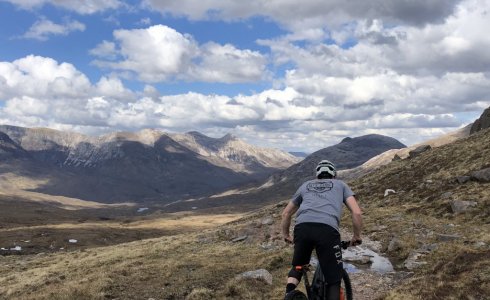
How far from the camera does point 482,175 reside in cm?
3544

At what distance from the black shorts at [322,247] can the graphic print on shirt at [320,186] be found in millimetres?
820

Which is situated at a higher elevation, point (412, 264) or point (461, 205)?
point (461, 205)

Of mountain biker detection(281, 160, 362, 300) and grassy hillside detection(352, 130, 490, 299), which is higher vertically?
mountain biker detection(281, 160, 362, 300)

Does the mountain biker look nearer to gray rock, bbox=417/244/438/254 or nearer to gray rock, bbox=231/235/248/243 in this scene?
gray rock, bbox=417/244/438/254

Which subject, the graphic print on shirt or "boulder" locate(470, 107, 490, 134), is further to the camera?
"boulder" locate(470, 107, 490, 134)

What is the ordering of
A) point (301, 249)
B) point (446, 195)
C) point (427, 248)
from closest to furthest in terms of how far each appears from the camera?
1. point (301, 249)
2. point (427, 248)
3. point (446, 195)

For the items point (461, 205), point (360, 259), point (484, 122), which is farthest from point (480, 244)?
point (484, 122)

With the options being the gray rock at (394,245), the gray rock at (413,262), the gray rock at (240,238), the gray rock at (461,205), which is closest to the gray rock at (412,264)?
the gray rock at (413,262)

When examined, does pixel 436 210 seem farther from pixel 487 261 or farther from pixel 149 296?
pixel 149 296

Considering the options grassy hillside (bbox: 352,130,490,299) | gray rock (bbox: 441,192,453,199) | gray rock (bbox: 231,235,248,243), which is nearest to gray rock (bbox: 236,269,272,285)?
grassy hillside (bbox: 352,130,490,299)

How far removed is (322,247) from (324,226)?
0.43 m

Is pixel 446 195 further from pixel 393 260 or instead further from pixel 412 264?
pixel 412 264

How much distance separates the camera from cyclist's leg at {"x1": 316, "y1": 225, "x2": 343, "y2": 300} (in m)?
8.90

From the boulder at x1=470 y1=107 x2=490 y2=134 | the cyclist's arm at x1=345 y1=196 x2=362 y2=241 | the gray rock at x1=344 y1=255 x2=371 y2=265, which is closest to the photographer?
the cyclist's arm at x1=345 y1=196 x2=362 y2=241
